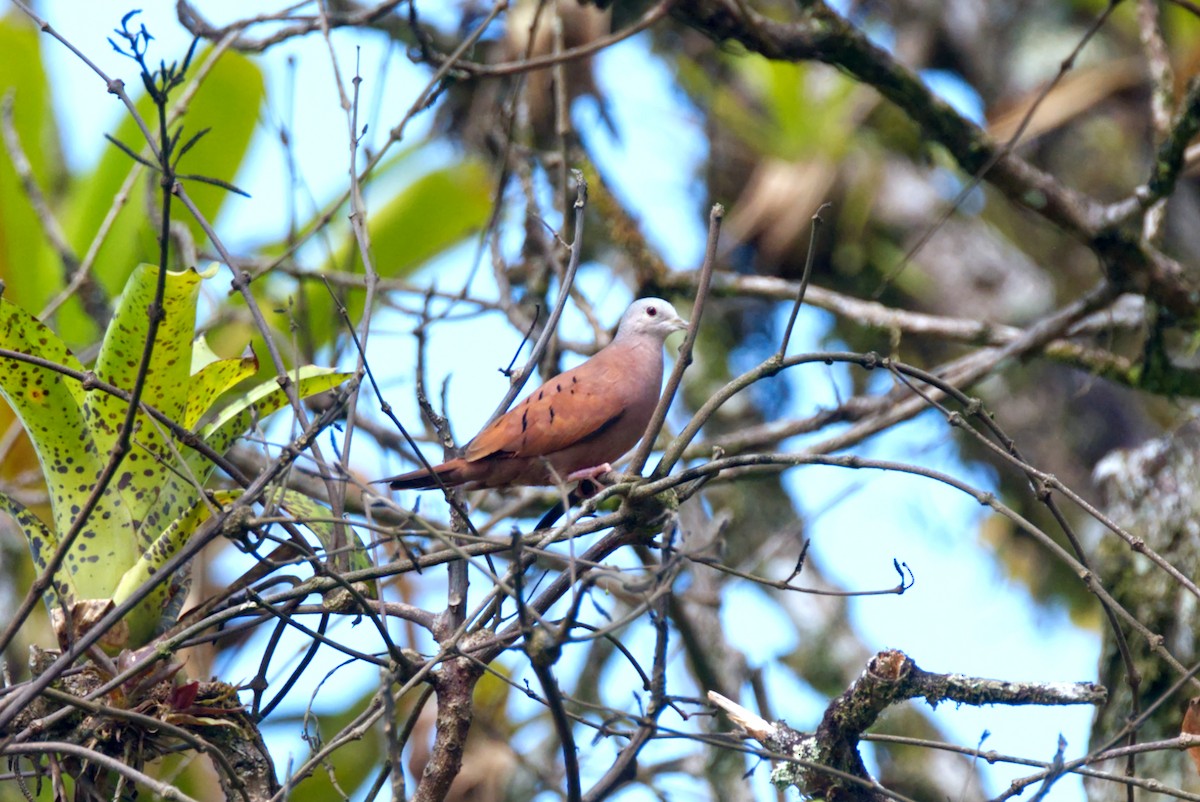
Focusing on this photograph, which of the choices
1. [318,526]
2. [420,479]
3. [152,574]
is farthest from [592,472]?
[152,574]

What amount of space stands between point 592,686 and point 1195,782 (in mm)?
3272

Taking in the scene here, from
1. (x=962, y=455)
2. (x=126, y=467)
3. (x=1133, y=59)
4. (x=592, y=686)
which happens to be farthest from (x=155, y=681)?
(x=1133, y=59)

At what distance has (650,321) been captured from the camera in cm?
486

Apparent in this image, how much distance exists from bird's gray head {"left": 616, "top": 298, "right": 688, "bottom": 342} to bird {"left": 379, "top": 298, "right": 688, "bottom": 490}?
1.21 ft

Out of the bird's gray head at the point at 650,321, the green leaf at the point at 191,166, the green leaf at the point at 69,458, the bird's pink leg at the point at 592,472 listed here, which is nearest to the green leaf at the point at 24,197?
the green leaf at the point at 191,166

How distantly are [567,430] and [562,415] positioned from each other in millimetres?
53

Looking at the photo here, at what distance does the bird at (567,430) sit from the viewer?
12.2ft

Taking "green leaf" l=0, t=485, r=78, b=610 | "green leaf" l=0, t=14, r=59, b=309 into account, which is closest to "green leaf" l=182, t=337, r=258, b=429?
"green leaf" l=0, t=485, r=78, b=610

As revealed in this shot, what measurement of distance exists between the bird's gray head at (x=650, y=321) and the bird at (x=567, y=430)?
0.37 meters

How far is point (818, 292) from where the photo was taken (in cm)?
521

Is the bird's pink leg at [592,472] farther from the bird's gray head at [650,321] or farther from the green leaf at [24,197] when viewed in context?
the green leaf at [24,197]

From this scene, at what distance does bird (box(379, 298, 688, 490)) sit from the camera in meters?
3.73

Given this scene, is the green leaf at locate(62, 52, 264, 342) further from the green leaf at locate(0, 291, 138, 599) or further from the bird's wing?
the green leaf at locate(0, 291, 138, 599)

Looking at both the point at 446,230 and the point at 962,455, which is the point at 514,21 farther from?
the point at 962,455
